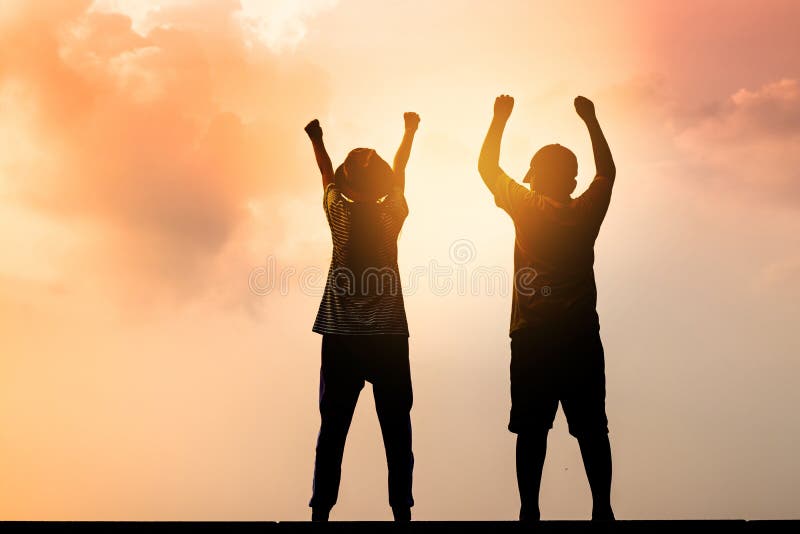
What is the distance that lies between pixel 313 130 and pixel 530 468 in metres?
2.53

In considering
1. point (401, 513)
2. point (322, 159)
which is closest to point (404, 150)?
point (322, 159)

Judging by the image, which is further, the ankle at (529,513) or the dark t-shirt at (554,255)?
the dark t-shirt at (554,255)

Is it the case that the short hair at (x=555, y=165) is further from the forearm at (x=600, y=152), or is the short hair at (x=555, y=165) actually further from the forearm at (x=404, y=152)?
the forearm at (x=404, y=152)

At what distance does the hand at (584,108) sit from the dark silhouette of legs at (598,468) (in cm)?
194

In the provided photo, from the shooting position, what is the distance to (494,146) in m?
5.56

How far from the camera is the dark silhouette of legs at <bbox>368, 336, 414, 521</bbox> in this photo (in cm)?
524

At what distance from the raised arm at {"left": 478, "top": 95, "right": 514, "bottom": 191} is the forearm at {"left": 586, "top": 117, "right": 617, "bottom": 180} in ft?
1.73

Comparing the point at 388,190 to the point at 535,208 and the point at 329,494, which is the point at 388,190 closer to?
the point at 535,208

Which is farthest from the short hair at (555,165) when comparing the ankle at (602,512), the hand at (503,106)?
the ankle at (602,512)

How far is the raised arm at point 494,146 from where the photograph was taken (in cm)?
551

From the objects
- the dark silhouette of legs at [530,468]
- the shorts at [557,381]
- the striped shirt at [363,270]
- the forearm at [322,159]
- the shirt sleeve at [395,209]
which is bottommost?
the dark silhouette of legs at [530,468]
